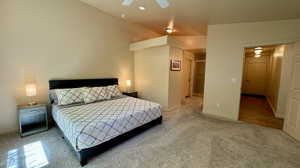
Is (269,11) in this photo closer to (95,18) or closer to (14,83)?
(95,18)

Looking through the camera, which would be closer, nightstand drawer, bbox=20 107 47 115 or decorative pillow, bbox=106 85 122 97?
nightstand drawer, bbox=20 107 47 115

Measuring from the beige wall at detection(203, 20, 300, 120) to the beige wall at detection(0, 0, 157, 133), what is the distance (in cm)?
341

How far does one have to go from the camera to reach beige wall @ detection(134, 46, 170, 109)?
4434 millimetres

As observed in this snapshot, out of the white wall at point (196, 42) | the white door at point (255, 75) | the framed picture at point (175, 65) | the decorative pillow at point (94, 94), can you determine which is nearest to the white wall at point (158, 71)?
the framed picture at point (175, 65)

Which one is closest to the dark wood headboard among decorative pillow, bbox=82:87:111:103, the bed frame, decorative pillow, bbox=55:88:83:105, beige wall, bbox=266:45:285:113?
the bed frame

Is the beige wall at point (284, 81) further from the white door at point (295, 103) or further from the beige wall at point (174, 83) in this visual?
the beige wall at point (174, 83)

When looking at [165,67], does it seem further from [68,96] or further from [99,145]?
[99,145]

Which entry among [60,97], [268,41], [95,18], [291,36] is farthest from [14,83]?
[291,36]

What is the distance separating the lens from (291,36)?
298cm

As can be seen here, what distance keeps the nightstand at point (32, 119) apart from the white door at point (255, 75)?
946 centimetres

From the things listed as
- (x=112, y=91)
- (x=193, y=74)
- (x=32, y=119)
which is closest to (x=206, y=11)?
(x=112, y=91)

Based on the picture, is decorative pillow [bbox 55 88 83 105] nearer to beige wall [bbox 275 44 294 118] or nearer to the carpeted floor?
the carpeted floor

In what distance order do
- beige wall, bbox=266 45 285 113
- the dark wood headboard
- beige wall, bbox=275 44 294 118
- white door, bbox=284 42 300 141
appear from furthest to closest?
beige wall, bbox=266 45 285 113
beige wall, bbox=275 44 294 118
the dark wood headboard
white door, bbox=284 42 300 141

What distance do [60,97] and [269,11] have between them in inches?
201
